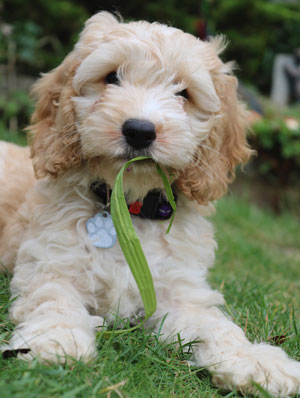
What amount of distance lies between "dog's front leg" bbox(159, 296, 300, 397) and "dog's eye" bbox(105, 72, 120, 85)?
1.28 m

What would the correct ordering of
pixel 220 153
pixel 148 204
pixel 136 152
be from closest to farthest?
A: pixel 136 152 → pixel 148 204 → pixel 220 153

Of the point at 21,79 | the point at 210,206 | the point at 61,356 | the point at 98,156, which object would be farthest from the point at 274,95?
the point at 61,356

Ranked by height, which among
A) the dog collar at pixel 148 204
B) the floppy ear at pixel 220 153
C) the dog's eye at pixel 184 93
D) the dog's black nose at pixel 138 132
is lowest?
the dog collar at pixel 148 204

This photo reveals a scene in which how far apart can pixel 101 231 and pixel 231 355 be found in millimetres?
982

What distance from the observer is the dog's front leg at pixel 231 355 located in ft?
7.66

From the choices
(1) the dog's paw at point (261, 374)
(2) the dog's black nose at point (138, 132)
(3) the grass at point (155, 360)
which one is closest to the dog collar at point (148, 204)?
(2) the dog's black nose at point (138, 132)

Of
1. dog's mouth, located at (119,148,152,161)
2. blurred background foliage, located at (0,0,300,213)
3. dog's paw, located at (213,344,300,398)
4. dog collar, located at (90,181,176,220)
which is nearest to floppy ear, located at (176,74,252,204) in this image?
dog collar, located at (90,181,176,220)

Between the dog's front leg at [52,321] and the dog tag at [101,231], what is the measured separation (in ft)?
0.95

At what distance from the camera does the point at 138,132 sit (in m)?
2.54

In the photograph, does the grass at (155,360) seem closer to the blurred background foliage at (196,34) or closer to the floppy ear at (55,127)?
the floppy ear at (55,127)

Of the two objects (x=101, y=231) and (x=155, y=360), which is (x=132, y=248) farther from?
(x=155, y=360)

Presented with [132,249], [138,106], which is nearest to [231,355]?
[132,249]

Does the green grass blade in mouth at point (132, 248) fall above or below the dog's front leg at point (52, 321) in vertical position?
above

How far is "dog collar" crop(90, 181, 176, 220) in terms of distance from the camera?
9.98 ft
